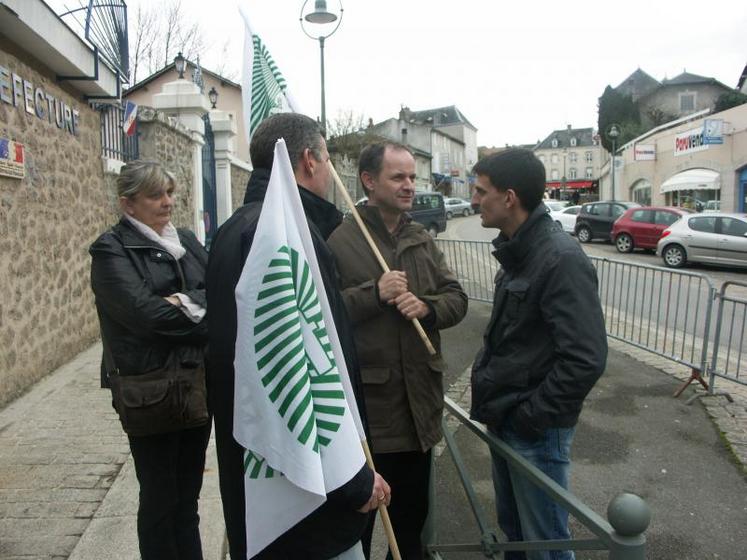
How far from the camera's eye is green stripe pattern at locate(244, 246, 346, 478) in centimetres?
147

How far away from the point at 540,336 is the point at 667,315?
15.6ft

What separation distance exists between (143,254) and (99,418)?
2729 mm

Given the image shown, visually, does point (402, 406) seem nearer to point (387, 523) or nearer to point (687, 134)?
point (387, 523)

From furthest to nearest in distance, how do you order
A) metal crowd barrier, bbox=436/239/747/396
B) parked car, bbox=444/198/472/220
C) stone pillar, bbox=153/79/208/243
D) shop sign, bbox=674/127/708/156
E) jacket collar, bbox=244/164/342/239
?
parked car, bbox=444/198/472/220
shop sign, bbox=674/127/708/156
stone pillar, bbox=153/79/208/243
metal crowd barrier, bbox=436/239/747/396
jacket collar, bbox=244/164/342/239

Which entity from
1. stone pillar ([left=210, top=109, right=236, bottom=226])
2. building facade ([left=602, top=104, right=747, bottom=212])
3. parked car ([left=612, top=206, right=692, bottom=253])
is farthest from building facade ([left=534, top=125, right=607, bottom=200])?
stone pillar ([left=210, top=109, right=236, bottom=226])

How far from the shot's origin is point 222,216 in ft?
41.4

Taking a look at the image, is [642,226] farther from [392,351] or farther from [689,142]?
[392,351]

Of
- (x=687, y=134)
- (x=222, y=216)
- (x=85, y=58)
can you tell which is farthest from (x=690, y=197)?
(x=85, y=58)

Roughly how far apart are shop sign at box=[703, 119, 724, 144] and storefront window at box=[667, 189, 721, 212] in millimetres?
2544

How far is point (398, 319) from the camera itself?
99.3 inches

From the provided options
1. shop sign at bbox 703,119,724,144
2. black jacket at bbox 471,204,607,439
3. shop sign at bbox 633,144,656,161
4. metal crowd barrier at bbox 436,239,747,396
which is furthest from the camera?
shop sign at bbox 633,144,656,161

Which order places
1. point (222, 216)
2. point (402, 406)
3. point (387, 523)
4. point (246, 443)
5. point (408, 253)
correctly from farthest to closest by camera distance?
point (222, 216), point (408, 253), point (402, 406), point (387, 523), point (246, 443)

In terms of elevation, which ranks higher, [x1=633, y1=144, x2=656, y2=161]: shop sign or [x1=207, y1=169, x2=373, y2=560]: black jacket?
[x1=633, y1=144, x2=656, y2=161]: shop sign

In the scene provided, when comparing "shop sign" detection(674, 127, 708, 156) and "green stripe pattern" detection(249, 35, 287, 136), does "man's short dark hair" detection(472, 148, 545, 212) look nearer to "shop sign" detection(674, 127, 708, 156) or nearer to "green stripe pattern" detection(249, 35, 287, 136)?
"green stripe pattern" detection(249, 35, 287, 136)
